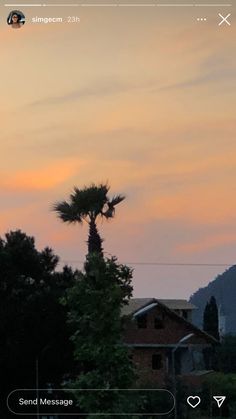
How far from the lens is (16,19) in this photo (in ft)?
23.4

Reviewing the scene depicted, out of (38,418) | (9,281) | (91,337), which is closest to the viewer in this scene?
(38,418)

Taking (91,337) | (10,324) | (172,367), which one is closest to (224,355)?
(172,367)

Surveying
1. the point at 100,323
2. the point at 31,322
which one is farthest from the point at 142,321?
the point at 31,322

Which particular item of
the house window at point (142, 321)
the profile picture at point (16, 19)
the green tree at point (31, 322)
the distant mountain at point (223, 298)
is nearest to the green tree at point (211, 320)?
the distant mountain at point (223, 298)

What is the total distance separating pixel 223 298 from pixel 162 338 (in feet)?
7.24

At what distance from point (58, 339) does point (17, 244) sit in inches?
40.5

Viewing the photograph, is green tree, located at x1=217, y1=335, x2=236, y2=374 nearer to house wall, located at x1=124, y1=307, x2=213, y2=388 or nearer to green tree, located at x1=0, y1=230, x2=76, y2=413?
house wall, located at x1=124, y1=307, x2=213, y2=388

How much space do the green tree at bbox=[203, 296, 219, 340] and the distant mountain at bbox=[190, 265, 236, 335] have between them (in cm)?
5

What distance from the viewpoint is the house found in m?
8.06

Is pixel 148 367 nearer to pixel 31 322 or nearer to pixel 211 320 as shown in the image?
pixel 211 320

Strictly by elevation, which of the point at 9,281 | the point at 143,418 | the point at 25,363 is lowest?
the point at 143,418

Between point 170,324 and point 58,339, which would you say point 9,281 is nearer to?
point 58,339

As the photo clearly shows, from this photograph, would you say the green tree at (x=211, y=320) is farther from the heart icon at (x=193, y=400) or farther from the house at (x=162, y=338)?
the heart icon at (x=193, y=400)

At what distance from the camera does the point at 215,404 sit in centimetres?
729
